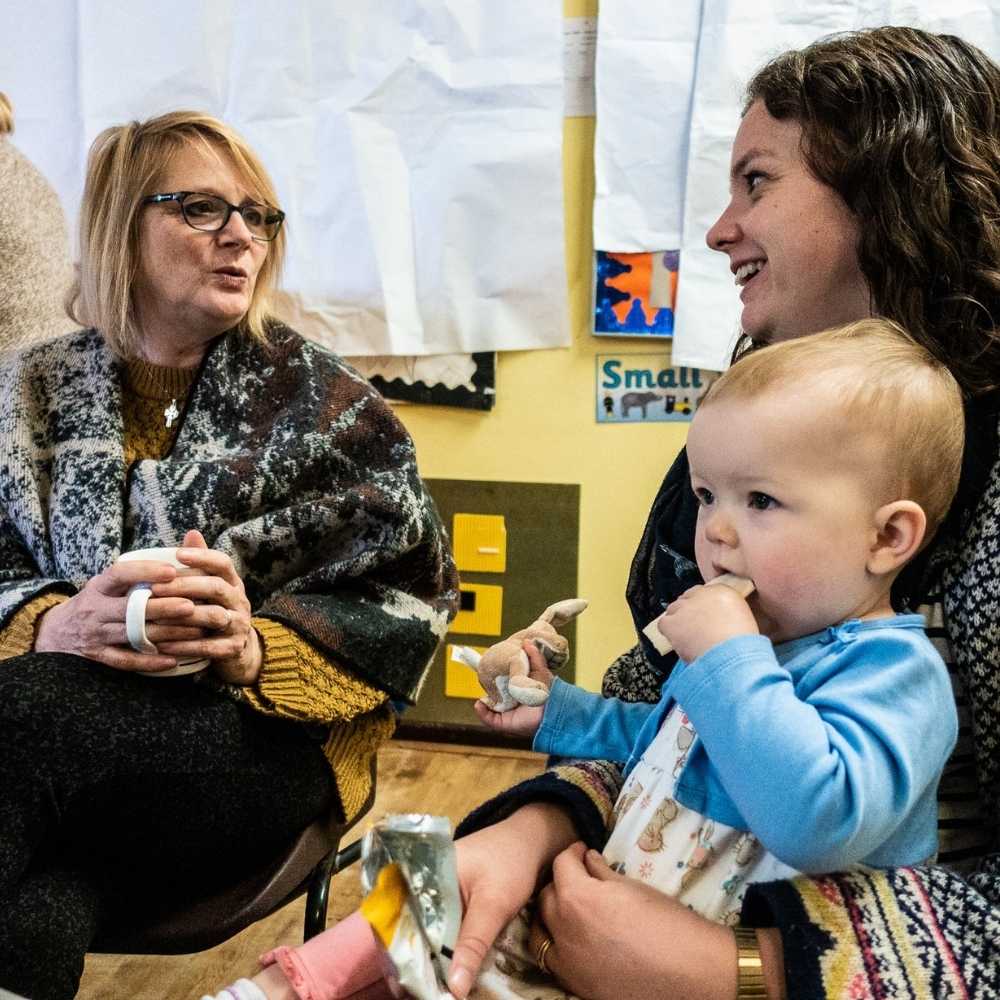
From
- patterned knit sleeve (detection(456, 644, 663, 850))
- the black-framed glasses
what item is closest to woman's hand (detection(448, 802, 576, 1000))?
patterned knit sleeve (detection(456, 644, 663, 850))

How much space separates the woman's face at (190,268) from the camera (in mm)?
1555

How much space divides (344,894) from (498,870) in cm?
144

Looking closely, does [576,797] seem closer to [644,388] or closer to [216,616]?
[216,616]

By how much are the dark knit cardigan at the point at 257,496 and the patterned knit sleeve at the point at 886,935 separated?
0.77 meters

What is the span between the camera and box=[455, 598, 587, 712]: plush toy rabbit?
39.3 inches

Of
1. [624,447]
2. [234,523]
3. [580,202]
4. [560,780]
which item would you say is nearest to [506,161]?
[580,202]

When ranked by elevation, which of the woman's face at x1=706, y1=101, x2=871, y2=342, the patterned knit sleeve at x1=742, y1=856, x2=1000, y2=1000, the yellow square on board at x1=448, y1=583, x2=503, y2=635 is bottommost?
the yellow square on board at x1=448, y1=583, x2=503, y2=635

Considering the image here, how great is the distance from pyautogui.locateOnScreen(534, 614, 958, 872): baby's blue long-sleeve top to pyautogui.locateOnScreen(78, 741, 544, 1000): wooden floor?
1337 millimetres

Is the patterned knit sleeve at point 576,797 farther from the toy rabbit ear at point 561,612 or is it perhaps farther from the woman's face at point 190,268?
the woman's face at point 190,268

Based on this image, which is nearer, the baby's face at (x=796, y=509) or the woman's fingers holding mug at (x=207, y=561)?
the baby's face at (x=796, y=509)

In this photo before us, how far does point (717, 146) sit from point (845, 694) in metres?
1.81

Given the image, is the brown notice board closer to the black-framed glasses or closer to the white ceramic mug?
the black-framed glasses

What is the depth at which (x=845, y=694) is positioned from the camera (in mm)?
714

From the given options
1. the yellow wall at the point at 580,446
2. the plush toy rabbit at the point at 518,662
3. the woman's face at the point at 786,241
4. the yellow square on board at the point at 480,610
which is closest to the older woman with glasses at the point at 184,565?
the plush toy rabbit at the point at 518,662
